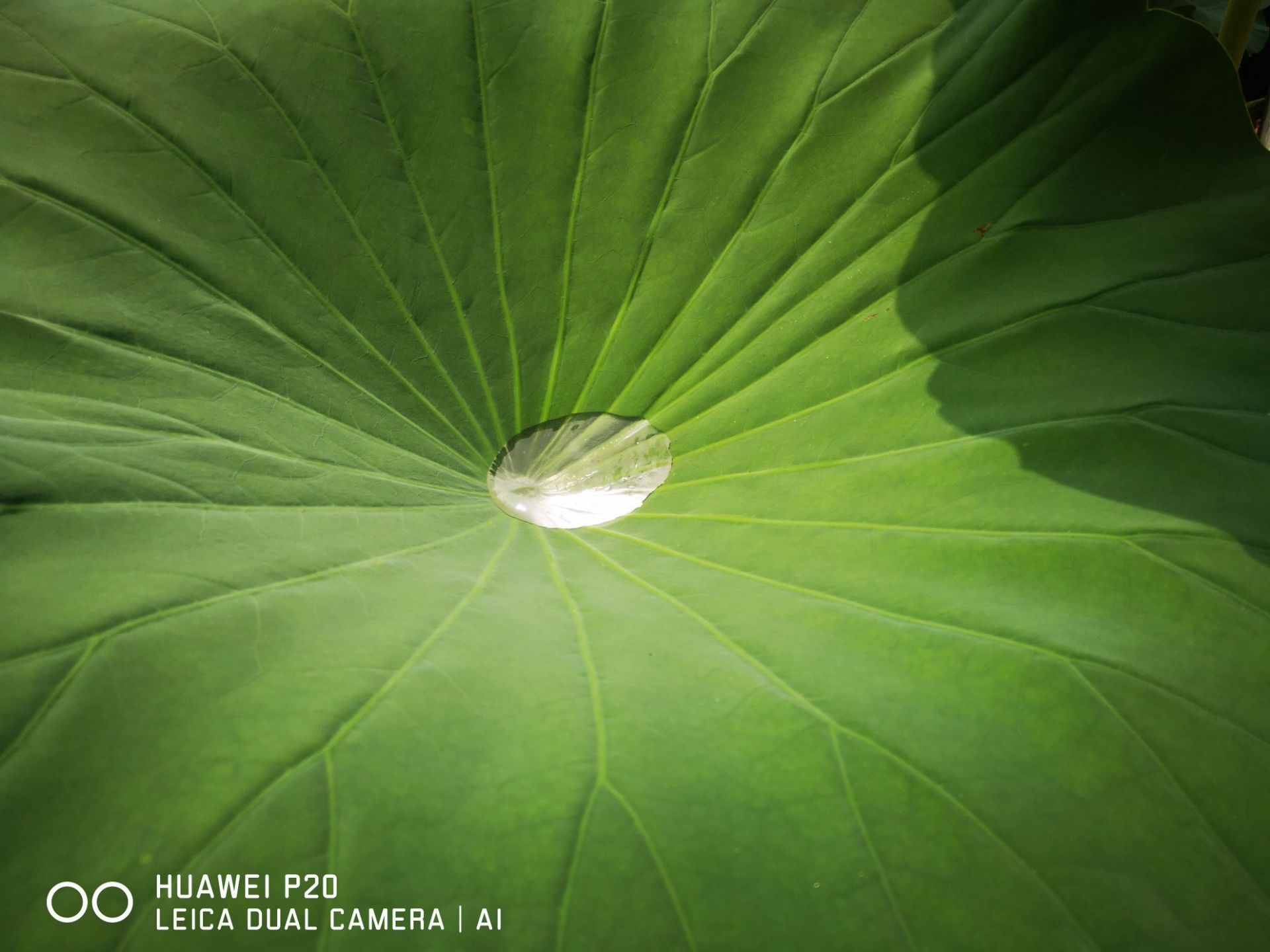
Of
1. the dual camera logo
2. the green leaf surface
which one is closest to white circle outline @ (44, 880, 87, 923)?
the dual camera logo

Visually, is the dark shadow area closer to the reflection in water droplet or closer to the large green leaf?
the large green leaf

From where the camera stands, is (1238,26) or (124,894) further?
(1238,26)

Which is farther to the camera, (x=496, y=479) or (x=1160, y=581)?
(x=496, y=479)

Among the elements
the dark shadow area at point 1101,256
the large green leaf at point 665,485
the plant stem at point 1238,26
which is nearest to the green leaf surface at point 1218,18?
the plant stem at point 1238,26

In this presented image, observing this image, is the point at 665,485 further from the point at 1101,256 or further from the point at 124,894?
the point at 124,894

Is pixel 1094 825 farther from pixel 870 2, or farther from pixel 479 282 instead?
pixel 870 2

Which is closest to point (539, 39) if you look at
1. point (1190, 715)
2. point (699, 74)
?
point (699, 74)

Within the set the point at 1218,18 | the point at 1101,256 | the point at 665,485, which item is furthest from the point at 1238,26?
the point at 1218,18
